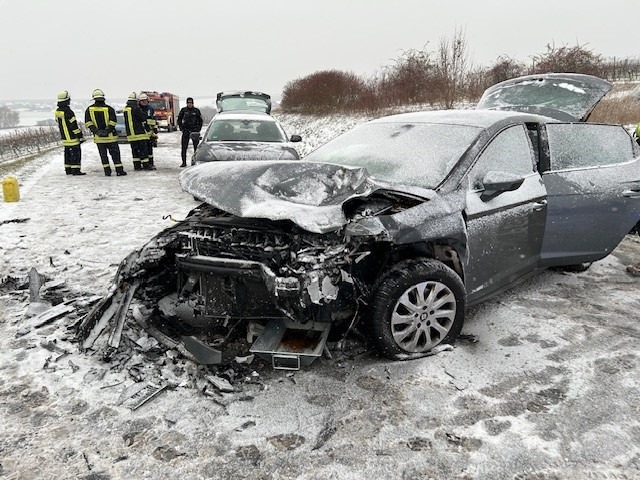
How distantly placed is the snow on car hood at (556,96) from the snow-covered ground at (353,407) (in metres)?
1.99

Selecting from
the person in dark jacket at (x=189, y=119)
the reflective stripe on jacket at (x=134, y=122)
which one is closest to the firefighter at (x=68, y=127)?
the reflective stripe on jacket at (x=134, y=122)

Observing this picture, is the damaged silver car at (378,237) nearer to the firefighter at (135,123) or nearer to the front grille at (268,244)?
the front grille at (268,244)

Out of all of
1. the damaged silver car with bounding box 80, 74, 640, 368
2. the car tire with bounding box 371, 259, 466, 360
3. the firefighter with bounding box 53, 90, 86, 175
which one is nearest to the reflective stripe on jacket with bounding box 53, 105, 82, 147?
the firefighter with bounding box 53, 90, 86, 175

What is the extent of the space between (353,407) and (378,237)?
97 cm

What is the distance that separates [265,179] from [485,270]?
1680 millimetres

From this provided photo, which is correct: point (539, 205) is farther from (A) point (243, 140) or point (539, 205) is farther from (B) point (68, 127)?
(B) point (68, 127)

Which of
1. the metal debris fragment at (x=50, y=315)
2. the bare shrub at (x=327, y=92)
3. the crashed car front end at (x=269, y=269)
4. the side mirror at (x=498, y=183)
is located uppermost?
the bare shrub at (x=327, y=92)

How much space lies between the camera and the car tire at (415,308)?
2883 mm

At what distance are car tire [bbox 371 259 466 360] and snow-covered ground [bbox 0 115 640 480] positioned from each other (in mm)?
138

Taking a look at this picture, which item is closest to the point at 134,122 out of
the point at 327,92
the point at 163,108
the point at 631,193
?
the point at 631,193

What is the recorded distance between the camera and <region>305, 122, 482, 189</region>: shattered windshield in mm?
3330

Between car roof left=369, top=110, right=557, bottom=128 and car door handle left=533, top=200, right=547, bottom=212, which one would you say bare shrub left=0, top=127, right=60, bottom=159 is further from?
car door handle left=533, top=200, right=547, bottom=212

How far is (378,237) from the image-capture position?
2773mm

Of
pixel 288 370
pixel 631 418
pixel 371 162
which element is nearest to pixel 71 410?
pixel 288 370
